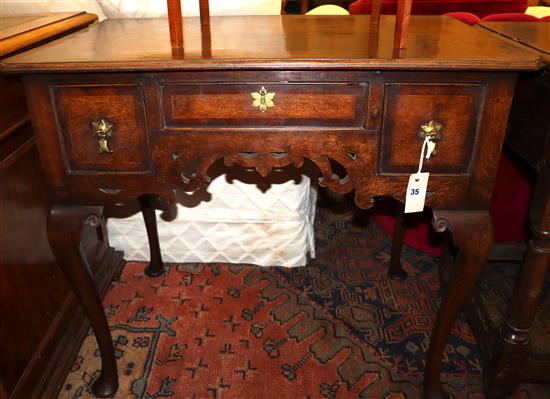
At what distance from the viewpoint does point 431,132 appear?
95 centimetres

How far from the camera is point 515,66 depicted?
88cm

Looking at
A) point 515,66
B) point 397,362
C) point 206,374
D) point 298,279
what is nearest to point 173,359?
point 206,374

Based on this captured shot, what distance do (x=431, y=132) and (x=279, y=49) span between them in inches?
13.2

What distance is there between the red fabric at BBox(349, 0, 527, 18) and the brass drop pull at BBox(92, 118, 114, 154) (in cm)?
121

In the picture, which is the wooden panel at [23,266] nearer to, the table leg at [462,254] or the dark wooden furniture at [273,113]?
the dark wooden furniture at [273,113]

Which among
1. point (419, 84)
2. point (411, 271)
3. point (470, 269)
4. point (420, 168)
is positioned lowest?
point (411, 271)

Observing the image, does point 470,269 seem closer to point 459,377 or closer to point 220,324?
point 459,377

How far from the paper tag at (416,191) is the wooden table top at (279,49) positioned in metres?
0.22

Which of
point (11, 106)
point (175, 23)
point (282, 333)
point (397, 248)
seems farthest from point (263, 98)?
point (397, 248)

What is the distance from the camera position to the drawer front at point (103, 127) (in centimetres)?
97

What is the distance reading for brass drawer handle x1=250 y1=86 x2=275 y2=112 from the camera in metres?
0.95

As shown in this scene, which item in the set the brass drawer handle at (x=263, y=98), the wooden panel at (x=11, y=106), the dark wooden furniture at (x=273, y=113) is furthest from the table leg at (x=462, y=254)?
the wooden panel at (x=11, y=106)

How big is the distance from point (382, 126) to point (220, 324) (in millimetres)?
877

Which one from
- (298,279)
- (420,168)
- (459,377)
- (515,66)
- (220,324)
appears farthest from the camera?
(298,279)
